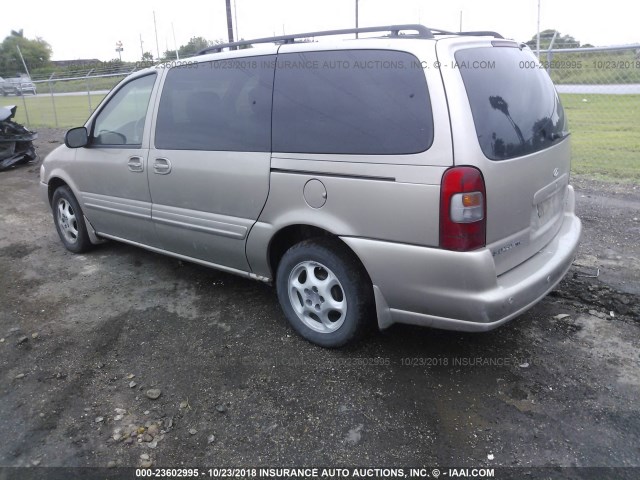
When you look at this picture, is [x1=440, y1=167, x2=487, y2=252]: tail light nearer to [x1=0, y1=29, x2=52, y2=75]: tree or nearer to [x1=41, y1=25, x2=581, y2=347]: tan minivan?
[x1=41, y1=25, x2=581, y2=347]: tan minivan

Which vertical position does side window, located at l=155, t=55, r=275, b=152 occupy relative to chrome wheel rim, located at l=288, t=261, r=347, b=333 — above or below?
above

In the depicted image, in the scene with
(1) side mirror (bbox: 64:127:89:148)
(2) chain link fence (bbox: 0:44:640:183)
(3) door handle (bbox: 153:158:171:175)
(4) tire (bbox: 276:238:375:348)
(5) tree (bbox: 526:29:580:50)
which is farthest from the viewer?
(5) tree (bbox: 526:29:580:50)

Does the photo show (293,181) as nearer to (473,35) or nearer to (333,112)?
(333,112)

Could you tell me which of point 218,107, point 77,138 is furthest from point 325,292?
point 77,138

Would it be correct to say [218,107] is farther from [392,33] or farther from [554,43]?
[554,43]

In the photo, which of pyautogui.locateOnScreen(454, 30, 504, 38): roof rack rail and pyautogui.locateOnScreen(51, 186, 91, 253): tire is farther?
pyautogui.locateOnScreen(51, 186, 91, 253): tire

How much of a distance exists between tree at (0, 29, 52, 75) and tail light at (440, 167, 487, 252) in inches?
2158

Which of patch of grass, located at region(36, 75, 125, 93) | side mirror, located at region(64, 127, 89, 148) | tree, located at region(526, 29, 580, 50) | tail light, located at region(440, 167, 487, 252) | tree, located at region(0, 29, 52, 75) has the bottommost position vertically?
tail light, located at region(440, 167, 487, 252)

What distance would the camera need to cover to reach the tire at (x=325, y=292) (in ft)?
10.00

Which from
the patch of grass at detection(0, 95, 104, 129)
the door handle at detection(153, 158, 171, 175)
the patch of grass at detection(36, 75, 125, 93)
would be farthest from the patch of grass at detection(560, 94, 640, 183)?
the patch of grass at detection(36, 75, 125, 93)

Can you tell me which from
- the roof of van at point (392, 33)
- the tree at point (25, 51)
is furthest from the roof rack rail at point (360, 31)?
the tree at point (25, 51)

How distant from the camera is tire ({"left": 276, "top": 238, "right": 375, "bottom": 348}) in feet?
10.00

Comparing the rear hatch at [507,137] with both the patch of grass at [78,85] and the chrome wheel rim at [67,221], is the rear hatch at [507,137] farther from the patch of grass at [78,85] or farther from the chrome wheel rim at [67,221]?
the patch of grass at [78,85]

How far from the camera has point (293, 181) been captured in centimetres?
313
